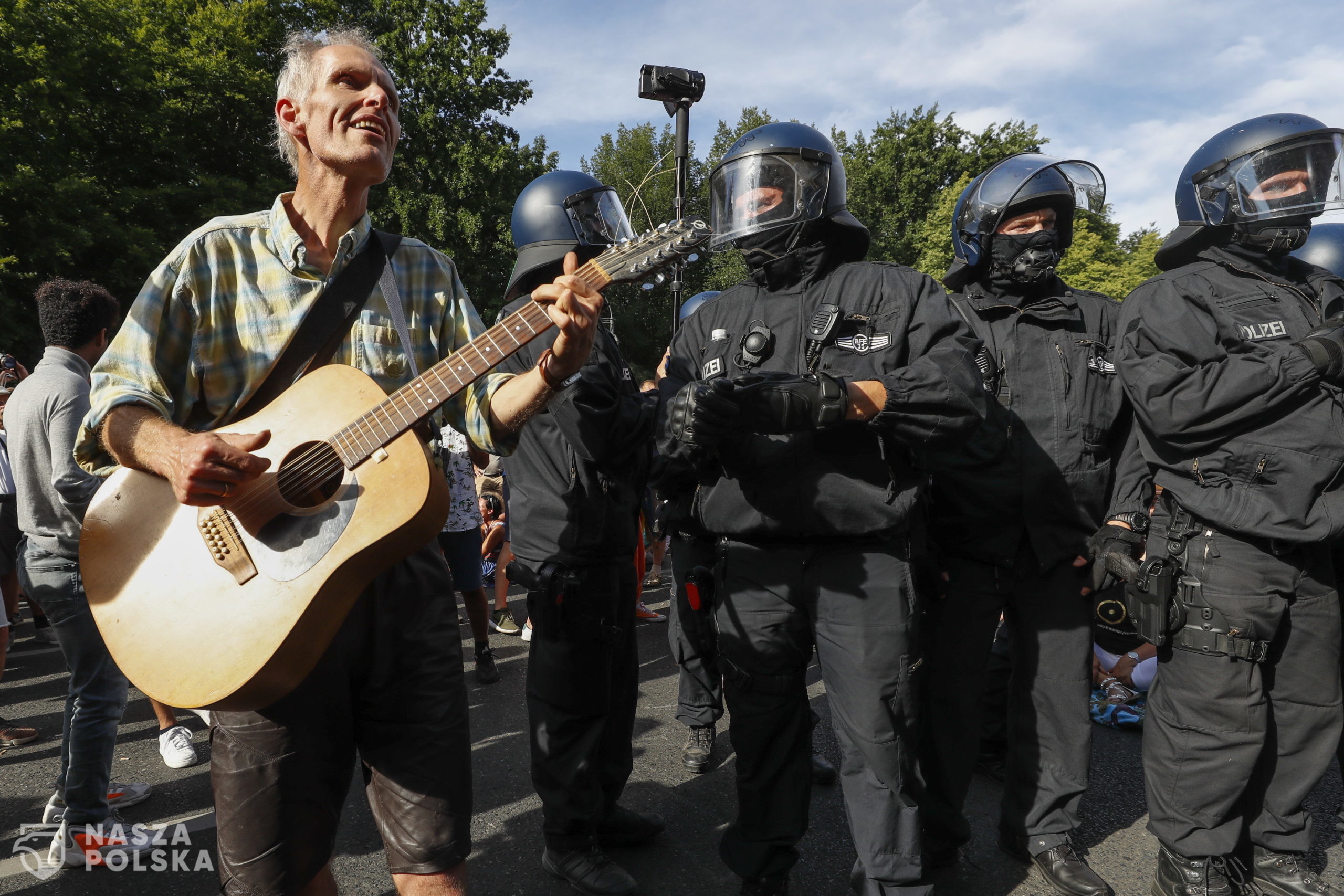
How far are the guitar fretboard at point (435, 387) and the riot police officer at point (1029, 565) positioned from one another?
1.62m

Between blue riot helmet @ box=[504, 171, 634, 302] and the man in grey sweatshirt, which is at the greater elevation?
blue riot helmet @ box=[504, 171, 634, 302]

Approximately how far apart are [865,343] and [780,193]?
58cm

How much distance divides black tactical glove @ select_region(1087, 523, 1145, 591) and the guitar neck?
194 centimetres

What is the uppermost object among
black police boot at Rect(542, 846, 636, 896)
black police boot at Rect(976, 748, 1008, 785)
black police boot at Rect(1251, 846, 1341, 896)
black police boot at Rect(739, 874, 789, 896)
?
black police boot at Rect(739, 874, 789, 896)

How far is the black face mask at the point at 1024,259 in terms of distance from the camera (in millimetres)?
3051

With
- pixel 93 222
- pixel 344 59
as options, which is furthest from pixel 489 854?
pixel 93 222

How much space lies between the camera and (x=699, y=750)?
3.81m

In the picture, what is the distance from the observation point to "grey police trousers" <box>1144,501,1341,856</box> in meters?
2.47

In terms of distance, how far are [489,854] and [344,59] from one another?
266cm

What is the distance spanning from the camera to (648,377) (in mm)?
26766

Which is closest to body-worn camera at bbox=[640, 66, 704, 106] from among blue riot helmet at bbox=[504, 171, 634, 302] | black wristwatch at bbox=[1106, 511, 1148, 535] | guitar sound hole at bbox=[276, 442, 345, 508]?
blue riot helmet at bbox=[504, 171, 634, 302]

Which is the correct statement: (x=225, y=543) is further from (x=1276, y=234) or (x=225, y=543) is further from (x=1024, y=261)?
(x=1276, y=234)

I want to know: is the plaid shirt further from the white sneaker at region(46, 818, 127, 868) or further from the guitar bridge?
the white sneaker at region(46, 818, 127, 868)

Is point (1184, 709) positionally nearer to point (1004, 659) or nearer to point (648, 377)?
point (1004, 659)
